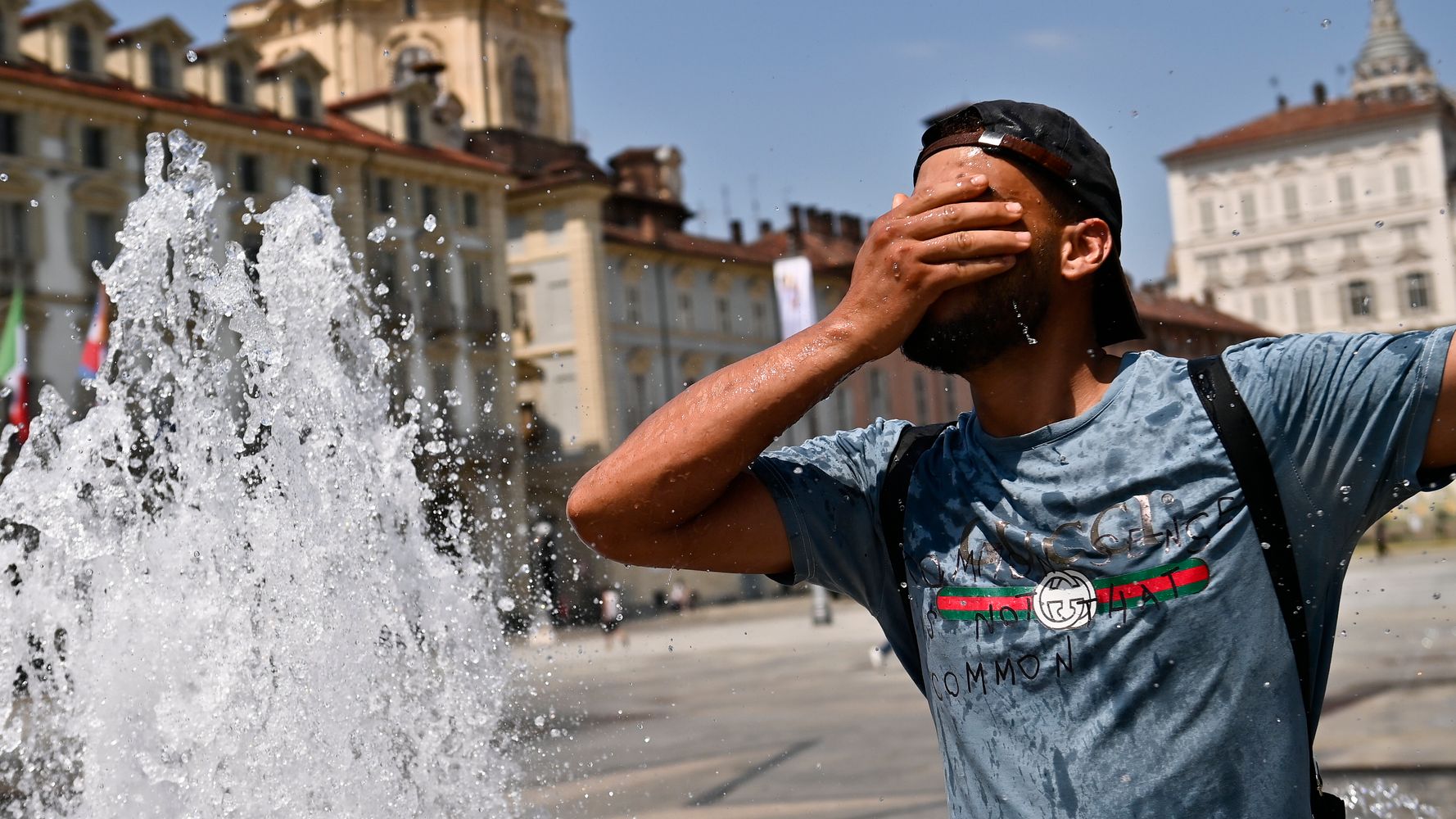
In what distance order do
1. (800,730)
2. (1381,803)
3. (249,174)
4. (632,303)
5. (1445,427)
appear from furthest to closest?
1. (632,303)
2. (249,174)
3. (800,730)
4. (1381,803)
5. (1445,427)

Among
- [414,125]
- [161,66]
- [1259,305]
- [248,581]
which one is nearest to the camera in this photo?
[248,581]

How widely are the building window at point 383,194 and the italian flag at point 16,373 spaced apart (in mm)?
12106

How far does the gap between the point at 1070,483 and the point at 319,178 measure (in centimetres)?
3584

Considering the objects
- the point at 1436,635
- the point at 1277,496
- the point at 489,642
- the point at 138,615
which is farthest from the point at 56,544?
the point at 1436,635

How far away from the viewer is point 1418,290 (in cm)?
4825

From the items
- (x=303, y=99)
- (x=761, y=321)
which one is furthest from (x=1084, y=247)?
(x=761, y=321)

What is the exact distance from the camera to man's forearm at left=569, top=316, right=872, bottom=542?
178 cm

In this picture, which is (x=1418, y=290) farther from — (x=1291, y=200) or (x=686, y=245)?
(x=686, y=245)

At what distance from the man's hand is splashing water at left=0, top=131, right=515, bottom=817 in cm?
162

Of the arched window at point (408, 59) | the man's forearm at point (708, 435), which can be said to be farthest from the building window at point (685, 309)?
the man's forearm at point (708, 435)

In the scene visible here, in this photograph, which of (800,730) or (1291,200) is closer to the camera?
(800,730)

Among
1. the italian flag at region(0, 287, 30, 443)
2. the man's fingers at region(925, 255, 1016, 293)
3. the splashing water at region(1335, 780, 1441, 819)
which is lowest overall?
the splashing water at region(1335, 780, 1441, 819)

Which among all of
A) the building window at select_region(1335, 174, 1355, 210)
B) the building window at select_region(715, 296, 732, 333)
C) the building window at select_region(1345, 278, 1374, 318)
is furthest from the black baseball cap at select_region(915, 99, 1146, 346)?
the building window at select_region(1335, 174, 1355, 210)

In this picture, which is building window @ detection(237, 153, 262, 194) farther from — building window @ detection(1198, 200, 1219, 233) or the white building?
building window @ detection(1198, 200, 1219, 233)
